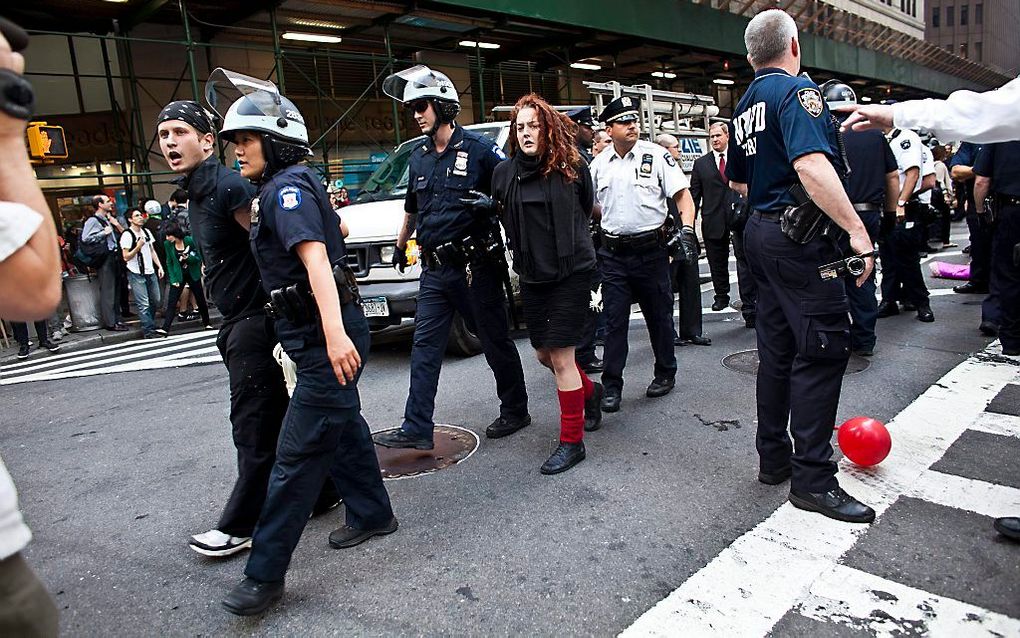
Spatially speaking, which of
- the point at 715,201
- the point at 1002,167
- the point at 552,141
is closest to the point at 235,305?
the point at 552,141

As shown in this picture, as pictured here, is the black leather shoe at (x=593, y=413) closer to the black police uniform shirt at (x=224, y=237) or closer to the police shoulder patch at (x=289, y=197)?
the black police uniform shirt at (x=224, y=237)

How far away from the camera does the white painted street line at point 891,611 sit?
8.20 feet

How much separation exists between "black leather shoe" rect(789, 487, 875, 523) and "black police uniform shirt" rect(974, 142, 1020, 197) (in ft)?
12.9

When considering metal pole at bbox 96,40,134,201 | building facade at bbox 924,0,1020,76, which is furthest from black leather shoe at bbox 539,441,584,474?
building facade at bbox 924,0,1020,76

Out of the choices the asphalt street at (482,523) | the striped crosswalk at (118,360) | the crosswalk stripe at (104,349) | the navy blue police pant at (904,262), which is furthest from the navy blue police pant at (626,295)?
the crosswalk stripe at (104,349)

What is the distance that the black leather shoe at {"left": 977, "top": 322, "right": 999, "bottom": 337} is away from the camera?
21.6ft

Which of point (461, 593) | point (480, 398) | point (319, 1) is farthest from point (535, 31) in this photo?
point (461, 593)

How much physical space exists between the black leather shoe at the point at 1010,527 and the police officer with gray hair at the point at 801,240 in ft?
1.57

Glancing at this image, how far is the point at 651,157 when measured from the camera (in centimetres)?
538

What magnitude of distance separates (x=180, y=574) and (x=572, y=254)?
2.49 meters

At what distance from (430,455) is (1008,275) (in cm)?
493

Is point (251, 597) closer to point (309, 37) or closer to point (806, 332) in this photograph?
point (806, 332)

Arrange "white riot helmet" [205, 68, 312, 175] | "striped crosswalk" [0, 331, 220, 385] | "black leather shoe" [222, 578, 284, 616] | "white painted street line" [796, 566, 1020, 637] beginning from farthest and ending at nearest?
"striped crosswalk" [0, 331, 220, 385] → "white riot helmet" [205, 68, 312, 175] → "black leather shoe" [222, 578, 284, 616] → "white painted street line" [796, 566, 1020, 637]

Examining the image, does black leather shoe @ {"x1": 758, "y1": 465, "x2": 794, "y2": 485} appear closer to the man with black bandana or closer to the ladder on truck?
the man with black bandana
